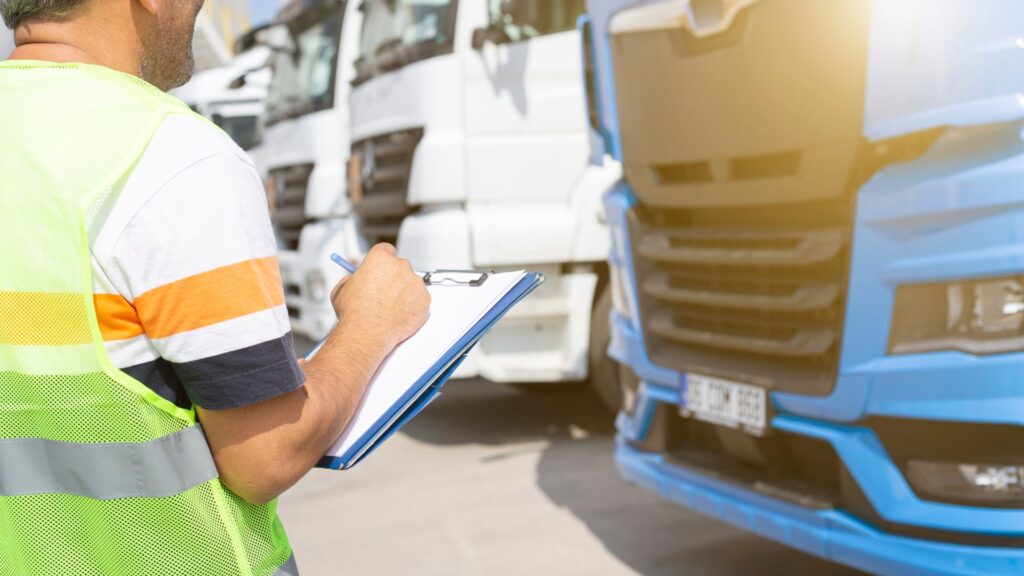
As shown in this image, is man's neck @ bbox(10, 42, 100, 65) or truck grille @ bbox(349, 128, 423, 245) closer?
man's neck @ bbox(10, 42, 100, 65)

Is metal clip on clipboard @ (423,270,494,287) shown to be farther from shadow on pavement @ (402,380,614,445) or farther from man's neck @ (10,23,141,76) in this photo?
shadow on pavement @ (402,380,614,445)

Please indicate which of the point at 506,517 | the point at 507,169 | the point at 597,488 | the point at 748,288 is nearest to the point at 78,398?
the point at 748,288

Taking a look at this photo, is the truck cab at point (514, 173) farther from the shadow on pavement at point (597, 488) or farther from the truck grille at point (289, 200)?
the truck grille at point (289, 200)

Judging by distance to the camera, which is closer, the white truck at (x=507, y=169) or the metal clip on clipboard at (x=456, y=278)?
the metal clip on clipboard at (x=456, y=278)

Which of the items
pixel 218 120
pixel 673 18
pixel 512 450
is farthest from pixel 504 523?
pixel 218 120

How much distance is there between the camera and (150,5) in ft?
4.17

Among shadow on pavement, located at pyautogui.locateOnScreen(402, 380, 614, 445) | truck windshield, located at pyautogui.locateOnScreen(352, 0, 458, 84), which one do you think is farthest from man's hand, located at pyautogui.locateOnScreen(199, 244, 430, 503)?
shadow on pavement, located at pyautogui.locateOnScreen(402, 380, 614, 445)

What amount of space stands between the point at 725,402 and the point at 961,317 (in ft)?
2.94

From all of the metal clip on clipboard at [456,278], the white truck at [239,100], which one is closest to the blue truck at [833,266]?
the metal clip on clipboard at [456,278]

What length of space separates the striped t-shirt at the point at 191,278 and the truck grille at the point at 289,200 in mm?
7203

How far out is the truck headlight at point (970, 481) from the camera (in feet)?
8.61

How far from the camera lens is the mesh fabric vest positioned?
44.3 inches

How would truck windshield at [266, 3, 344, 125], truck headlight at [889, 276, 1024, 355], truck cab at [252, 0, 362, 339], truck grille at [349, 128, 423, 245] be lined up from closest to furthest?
truck headlight at [889, 276, 1024, 355], truck grille at [349, 128, 423, 245], truck cab at [252, 0, 362, 339], truck windshield at [266, 3, 344, 125]

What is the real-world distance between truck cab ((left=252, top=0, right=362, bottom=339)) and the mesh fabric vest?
6052 millimetres
